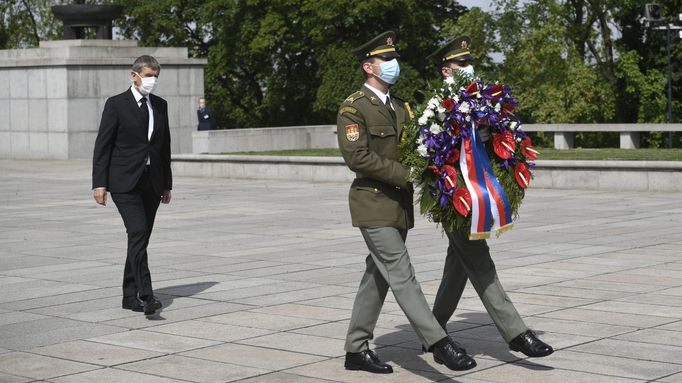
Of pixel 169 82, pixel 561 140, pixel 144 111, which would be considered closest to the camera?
pixel 144 111

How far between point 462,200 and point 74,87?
2559cm

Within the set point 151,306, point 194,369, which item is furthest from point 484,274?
point 151,306

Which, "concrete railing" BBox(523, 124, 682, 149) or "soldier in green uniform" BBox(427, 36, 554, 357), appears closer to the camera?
"soldier in green uniform" BBox(427, 36, 554, 357)

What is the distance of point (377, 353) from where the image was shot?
7633mm

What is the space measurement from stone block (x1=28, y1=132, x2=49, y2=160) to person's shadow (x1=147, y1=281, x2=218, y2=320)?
2239cm

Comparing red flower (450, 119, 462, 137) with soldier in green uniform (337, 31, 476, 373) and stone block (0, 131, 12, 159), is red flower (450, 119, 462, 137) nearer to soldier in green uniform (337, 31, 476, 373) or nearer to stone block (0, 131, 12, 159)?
soldier in green uniform (337, 31, 476, 373)

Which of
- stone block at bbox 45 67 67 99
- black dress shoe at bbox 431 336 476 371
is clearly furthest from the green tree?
black dress shoe at bbox 431 336 476 371

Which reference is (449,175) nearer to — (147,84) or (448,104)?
(448,104)

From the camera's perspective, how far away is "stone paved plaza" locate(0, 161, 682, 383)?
7.29 meters

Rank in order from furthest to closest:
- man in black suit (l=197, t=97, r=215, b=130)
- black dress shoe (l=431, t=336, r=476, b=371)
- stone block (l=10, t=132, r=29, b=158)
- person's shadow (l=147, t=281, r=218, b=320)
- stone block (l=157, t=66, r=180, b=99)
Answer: stone block (l=157, t=66, r=180, b=99)
stone block (l=10, t=132, r=29, b=158)
man in black suit (l=197, t=97, r=215, b=130)
person's shadow (l=147, t=281, r=218, b=320)
black dress shoe (l=431, t=336, r=476, b=371)

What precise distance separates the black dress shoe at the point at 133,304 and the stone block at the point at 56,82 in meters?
22.7

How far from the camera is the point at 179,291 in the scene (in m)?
10.3

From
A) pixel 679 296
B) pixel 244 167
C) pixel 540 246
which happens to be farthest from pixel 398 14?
pixel 679 296

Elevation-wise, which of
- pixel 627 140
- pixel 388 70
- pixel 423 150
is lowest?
pixel 627 140
